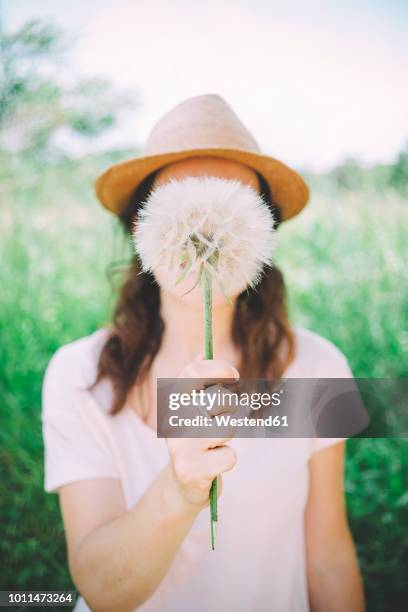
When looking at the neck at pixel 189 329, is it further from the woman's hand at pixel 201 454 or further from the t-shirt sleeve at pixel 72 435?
the woman's hand at pixel 201 454

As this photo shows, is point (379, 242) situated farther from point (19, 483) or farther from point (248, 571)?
point (19, 483)

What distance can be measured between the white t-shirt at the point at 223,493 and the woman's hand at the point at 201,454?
1.65ft

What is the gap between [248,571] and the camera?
1302 millimetres

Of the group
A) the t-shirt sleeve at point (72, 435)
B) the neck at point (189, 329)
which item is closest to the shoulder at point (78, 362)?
the t-shirt sleeve at point (72, 435)

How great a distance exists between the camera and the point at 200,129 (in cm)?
122

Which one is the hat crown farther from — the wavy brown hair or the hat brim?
the wavy brown hair

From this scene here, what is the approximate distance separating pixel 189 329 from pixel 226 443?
0.40 meters

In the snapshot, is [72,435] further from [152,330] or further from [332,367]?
[332,367]

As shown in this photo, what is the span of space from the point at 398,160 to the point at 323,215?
0.54 meters

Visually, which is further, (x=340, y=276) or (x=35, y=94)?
(x=340, y=276)

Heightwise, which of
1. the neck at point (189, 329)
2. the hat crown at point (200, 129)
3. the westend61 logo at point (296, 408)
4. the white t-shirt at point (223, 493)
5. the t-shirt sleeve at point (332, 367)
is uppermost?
the hat crown at point (200, 129)

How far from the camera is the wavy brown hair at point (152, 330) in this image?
141 centimetres

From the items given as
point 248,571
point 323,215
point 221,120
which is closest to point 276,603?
point 248,571

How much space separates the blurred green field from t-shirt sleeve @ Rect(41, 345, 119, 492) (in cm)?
64
